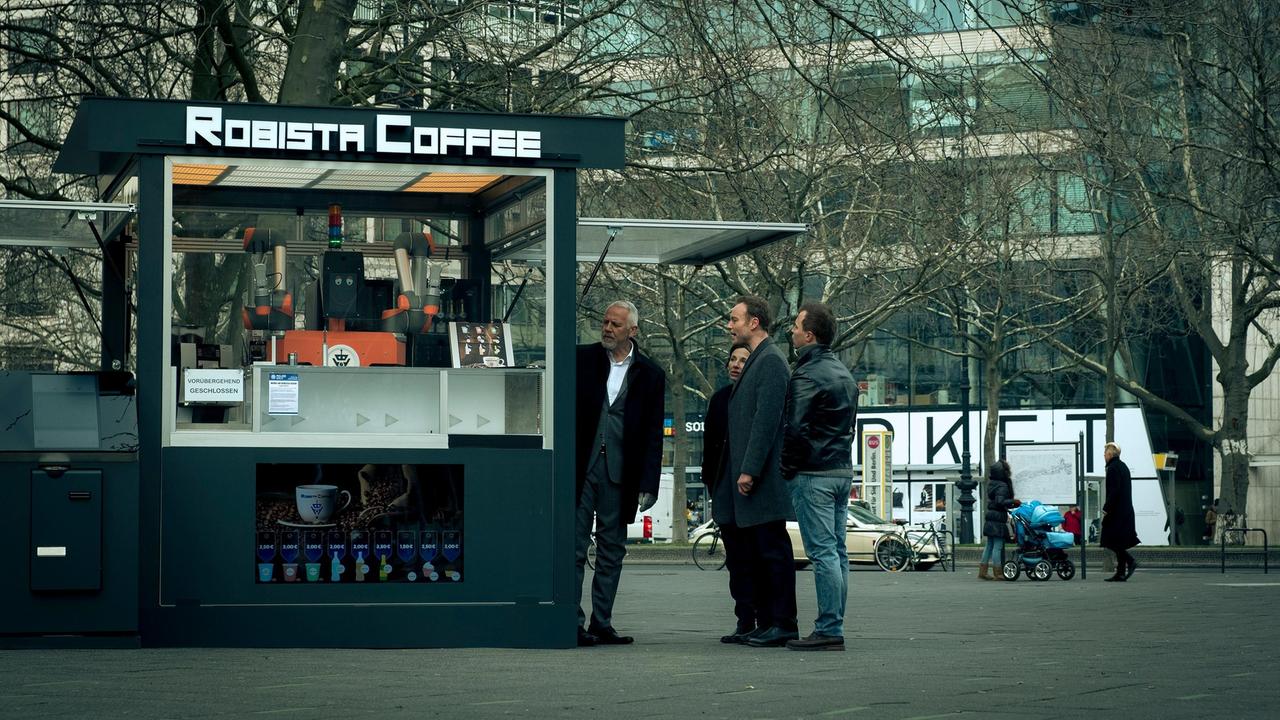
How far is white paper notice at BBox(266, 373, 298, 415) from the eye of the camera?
9508mm

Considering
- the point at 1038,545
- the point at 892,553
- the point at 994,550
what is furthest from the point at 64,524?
the point at 892,553

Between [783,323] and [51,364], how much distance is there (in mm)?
12693

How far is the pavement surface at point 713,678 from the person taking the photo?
643cm

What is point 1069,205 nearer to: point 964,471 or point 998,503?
point 964,471

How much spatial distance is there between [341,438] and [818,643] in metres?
2.77

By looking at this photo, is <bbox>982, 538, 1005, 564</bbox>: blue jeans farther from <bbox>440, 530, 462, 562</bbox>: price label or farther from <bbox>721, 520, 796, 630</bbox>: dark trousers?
<bbox>440, 530, 462, 562</bbox>: price label

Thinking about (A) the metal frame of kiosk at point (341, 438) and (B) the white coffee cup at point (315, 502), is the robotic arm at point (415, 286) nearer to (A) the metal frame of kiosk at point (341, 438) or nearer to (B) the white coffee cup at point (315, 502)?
(A) the metal frame of kiosk at point (341, 438)

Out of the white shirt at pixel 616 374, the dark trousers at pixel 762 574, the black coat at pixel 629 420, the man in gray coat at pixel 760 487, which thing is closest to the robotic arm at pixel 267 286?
the black coat at pixel 629 420

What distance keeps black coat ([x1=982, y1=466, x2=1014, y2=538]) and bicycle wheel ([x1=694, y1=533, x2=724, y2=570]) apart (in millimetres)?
7634

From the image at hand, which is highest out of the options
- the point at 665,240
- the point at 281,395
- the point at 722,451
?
the point at 665,240

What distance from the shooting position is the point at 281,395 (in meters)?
9.54

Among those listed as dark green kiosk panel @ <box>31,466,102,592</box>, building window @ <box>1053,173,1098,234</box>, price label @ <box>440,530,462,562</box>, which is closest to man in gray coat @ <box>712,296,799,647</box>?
price label @ <box>440,530,462,562</box>

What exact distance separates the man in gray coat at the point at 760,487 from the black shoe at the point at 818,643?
0.66ft

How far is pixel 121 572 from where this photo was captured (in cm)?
886
